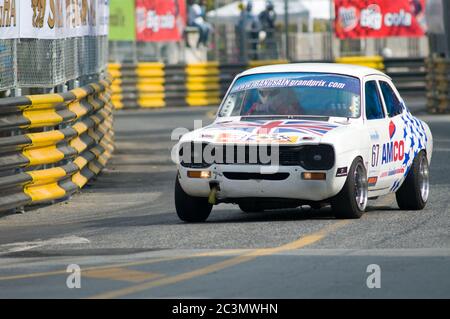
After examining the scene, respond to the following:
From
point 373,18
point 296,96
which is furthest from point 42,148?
point 373,18

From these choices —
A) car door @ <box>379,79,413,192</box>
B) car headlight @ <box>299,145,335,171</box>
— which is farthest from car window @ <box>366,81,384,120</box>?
car headlight @ <box>299,145,335,171</box>

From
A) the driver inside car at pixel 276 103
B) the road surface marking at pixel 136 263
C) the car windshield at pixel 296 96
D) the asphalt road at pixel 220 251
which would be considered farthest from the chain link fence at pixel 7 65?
the road surface marking at pixel 136 263

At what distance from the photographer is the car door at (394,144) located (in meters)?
12.5

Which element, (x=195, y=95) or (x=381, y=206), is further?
(x=195, y=95)

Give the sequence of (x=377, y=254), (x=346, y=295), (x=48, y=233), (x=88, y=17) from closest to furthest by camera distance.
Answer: (x=346, y=295) → (x=377, y=254) → (x=48, y=233) → (x=88, y=17)

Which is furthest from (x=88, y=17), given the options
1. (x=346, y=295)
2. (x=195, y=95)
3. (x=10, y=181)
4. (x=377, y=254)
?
(x=195, y=95)

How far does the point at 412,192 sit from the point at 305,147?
6.14ft

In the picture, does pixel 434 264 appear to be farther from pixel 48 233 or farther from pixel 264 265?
pixel 48 233

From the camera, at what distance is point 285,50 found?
38.2 metres

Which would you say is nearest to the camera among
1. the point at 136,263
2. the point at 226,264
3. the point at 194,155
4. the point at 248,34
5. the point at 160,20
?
the point at 226,264

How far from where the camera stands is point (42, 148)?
14.1m

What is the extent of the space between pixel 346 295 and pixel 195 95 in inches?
1207

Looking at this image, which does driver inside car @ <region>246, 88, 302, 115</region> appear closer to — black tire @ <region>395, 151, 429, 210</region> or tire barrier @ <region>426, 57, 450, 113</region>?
black tire @ <region>395, 151, 429, 210</region>

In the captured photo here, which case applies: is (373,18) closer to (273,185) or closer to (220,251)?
(273,185)
